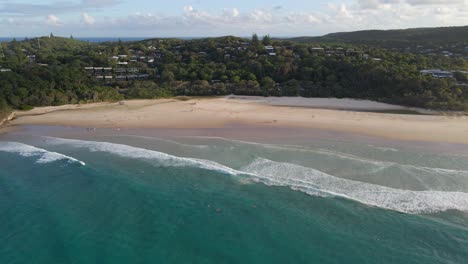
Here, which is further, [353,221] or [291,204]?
[291,204]

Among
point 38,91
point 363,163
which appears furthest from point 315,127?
point 38,91

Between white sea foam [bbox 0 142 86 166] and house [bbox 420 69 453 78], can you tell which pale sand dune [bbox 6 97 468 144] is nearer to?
white sea foam [bbox 0 142 86 166]

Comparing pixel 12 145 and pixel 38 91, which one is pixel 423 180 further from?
pixel 38 91

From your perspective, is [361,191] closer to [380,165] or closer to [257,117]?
A: [380,165]

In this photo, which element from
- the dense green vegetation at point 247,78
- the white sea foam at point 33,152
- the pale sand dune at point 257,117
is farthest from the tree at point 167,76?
the white sea foam at point 33,152

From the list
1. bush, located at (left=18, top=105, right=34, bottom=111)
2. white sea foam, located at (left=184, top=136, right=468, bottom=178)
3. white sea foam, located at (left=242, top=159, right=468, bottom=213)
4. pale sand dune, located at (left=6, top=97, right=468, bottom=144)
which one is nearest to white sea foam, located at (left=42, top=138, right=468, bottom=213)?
white sea foam, located at (left=242, top=159, right=468, bottom=213)

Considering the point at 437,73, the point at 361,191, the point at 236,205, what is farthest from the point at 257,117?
the point at 437,73

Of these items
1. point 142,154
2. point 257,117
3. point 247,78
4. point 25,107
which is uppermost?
point 247,78

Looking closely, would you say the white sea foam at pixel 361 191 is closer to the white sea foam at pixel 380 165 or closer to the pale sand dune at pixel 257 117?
the white sea foam at pixel 380 165
